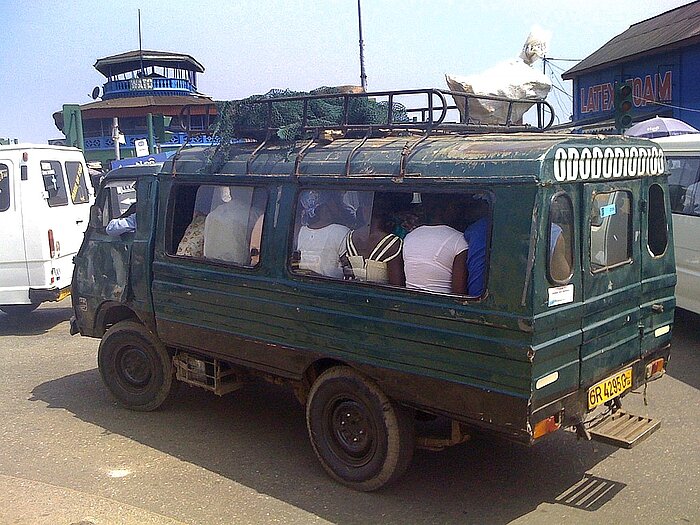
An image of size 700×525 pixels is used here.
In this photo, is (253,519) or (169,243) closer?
(253,519)

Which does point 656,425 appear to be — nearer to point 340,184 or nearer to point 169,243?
point 340,184

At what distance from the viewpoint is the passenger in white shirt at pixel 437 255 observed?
13.7 ft

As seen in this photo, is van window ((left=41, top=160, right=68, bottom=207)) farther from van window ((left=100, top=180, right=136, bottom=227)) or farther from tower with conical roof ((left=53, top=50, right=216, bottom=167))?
tower with conical roof ((left=53, top=50, right=216, bottom=167))

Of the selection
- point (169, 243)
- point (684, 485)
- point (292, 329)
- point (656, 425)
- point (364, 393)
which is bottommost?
point (684, 485)

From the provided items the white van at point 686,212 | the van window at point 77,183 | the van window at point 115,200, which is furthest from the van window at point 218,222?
the van window at point 77,183

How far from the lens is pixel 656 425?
15.0 feet

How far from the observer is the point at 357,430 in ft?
15.5

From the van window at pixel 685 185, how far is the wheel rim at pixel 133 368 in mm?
5432

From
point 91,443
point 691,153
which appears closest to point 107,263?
point 91,443

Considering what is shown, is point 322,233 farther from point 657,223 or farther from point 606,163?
point 657,223

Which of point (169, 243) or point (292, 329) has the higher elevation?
point (169, 243)

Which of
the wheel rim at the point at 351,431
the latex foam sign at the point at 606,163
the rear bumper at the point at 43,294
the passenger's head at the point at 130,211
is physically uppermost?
the latex foam sign at the point at 606,163

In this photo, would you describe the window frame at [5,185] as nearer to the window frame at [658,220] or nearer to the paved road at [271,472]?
the paved road at [271,472]

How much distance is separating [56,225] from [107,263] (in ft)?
11.9
